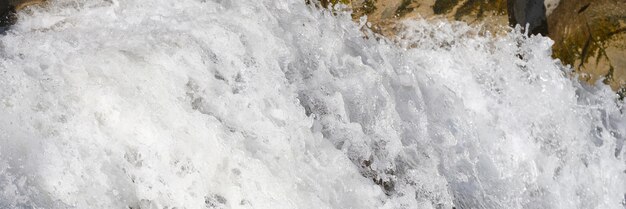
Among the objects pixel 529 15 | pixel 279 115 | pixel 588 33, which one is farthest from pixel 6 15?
pixel 588 33

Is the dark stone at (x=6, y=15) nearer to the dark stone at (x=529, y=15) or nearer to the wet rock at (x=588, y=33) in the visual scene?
the dark stone at (x=529, y=15)

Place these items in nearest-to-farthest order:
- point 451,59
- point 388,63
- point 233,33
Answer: point 233,33 < point 388,63 < point 451,59

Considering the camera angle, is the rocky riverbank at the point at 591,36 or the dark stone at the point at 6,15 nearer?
the dark stone at the point at 6,15

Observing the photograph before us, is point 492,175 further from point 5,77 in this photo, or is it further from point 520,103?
point 5,77

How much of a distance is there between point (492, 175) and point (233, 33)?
1.57 meters

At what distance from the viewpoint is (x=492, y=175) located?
3645 mm

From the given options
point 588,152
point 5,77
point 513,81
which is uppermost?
point 5,77

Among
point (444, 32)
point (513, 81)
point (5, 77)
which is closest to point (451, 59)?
point (444, 32)

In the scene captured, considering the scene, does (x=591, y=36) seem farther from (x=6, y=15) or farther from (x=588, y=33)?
(x=6, y=15)

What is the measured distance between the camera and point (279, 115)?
2785 mm

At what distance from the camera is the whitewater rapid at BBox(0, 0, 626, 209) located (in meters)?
2.54

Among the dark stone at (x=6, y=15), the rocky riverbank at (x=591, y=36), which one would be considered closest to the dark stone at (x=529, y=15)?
the rocky riverbank at (x=591, y=36)

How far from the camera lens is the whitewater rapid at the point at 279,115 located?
2.54 meters

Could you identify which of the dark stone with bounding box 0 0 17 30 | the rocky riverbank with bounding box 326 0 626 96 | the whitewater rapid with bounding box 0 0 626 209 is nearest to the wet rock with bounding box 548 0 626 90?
the rocky riverbank with bounding box 326 0 626 96
